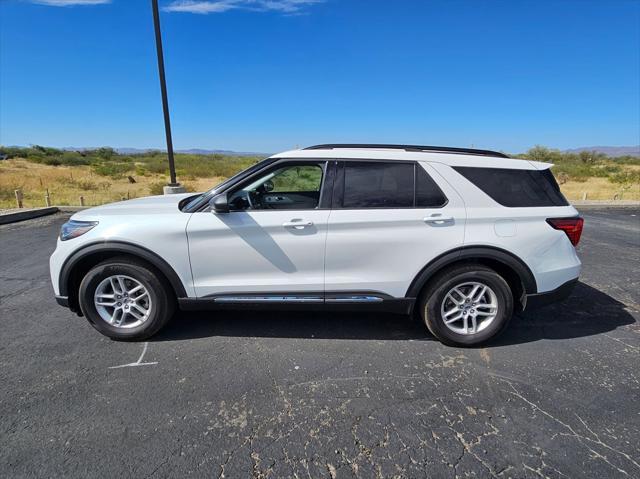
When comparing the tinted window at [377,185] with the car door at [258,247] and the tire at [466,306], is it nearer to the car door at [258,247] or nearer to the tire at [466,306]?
the car door at [258,247]

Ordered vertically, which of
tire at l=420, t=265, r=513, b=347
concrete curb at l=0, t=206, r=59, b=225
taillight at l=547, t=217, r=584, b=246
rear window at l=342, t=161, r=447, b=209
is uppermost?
rear window at l=342, t=161, r=447, b=209

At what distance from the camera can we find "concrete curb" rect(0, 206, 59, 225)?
30.0 ft

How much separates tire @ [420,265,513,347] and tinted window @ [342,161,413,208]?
76 cm

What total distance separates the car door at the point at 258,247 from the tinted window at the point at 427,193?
812 millimetres

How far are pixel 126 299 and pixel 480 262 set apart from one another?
320 centimetres

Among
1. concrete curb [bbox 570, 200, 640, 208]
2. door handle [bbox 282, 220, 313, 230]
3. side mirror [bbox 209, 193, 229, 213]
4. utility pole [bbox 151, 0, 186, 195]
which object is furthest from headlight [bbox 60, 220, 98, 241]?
concrete curb [bbox 570, 200, 640, 208]

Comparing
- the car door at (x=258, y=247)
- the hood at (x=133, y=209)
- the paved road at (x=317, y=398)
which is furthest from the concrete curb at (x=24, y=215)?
the car door at (x=258, y=247)

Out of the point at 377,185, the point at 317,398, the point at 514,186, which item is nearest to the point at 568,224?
the point at 514,186

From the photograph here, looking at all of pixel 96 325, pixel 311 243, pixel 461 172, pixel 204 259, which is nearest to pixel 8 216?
pixel 96 325

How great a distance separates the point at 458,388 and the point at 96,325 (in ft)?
10.3

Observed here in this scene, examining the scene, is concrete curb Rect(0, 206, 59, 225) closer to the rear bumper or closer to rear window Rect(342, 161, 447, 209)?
rear window Rect(342, 161, 447, 209)

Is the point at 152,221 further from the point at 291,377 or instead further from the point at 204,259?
the point at 291,377

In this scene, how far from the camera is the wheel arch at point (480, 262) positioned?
10.1 feet

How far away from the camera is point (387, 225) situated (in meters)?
3.07
